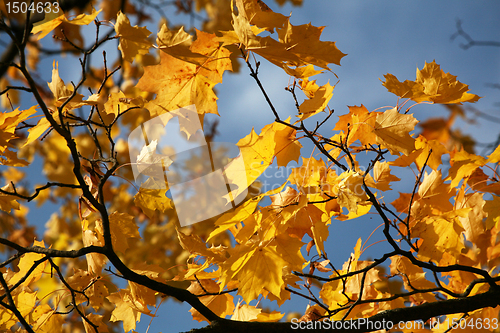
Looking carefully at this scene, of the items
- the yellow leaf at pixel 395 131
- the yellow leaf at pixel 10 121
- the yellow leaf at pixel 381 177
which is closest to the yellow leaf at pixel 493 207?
the yellow leaf at pixel 381 177

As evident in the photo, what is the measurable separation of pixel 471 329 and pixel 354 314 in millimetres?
513

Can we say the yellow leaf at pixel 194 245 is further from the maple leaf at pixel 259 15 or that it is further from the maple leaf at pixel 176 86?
the maple leaf at pixel 259 15

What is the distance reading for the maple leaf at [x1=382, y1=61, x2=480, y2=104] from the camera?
105 cm

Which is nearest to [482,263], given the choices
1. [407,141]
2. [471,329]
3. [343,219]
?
[471,329]

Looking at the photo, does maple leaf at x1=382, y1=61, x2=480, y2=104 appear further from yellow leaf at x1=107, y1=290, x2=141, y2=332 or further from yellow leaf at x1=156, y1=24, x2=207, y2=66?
yellow leaf at x1=107, y1=290, x2=141, y2=332

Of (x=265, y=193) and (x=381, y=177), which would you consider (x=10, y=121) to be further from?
(x=381, y=177)

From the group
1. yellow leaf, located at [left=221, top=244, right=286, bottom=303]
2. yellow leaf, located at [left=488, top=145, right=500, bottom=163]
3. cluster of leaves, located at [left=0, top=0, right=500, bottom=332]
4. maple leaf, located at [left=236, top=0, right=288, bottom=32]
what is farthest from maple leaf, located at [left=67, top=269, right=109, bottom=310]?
yellow leaf, located at [left=488, top=145, right=500, bottom=163]

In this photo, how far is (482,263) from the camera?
1.74m

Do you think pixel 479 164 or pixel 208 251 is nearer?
pixel 208 251

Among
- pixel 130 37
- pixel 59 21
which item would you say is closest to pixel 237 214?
pixel 130 37

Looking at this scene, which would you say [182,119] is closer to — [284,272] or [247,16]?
[247,16]

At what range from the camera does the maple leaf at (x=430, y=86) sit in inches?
41.4

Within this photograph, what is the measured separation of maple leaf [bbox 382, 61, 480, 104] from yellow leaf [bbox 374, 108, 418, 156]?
0.32 ft

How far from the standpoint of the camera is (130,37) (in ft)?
3.45
